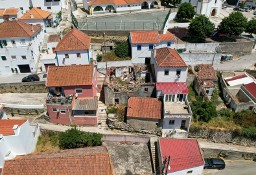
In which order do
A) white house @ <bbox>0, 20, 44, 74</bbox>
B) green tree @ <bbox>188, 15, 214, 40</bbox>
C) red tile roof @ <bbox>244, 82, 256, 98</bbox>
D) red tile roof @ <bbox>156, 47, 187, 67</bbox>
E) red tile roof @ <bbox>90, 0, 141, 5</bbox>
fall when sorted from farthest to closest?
red tile roof @ <bbox>90, 0, 141, 5</bbox>, green tree @ <bbox>188, 15, 214, 40</bbox>, white house @ <bbox>0, 20, 44, 74</bbox>, red tile roof @ <bbox>244, 82, 256, 98</bbox>, red tile roof @ <bbox>156, 47, 187, 67</bbox>

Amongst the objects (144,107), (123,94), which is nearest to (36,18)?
(123,94)

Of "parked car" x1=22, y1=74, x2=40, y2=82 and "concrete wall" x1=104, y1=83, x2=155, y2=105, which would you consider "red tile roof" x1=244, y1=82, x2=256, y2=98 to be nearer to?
"concrete wall" x1=104, y1=83, x2=155, y2=105

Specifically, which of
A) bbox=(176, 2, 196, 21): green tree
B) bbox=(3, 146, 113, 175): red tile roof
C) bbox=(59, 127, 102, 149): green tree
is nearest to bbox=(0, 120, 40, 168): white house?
bbox=(3, 146, 113, 175): red tile roof

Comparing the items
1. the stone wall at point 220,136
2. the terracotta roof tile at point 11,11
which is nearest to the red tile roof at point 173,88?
the stone wall at point 220,136

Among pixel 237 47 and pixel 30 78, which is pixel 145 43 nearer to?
pixel 237 47

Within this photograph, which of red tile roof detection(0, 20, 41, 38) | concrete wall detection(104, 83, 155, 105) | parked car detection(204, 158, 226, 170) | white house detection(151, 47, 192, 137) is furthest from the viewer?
red tile roof detection(0, 20, 41, 38)

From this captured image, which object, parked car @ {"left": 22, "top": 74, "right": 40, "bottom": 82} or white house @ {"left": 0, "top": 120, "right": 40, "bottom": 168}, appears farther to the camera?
parked car @ {"left": 22, "top": 74, "right": 40, "bottom": 82}

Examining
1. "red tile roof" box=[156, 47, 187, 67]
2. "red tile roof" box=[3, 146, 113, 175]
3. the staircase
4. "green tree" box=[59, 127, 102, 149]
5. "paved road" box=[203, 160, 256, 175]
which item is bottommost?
"paved road" box=[203, 160, 256, 175]

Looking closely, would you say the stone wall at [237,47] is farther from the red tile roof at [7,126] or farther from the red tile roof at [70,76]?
the red tile roof at [7,126]
